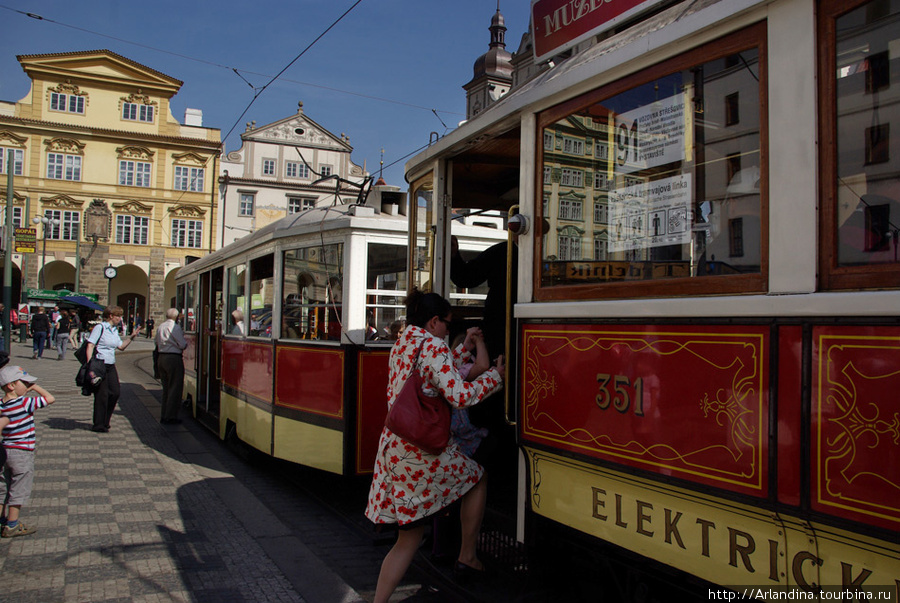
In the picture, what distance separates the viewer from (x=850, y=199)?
1.92 metres

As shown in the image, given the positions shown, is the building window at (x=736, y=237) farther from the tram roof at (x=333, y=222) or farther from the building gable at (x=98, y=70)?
the building gable at (x=98, y=70)

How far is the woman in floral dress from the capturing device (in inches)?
127

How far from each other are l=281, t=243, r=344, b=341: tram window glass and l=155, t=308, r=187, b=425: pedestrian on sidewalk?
13.2 ft

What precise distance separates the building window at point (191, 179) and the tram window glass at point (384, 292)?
3834 cm

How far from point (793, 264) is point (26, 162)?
43813 mm

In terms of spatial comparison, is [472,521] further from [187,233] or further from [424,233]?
[187,233]

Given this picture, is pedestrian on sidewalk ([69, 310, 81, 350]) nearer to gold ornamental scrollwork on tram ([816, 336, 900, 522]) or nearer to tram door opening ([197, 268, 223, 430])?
tram door opening ([197, 268, 223, 430])

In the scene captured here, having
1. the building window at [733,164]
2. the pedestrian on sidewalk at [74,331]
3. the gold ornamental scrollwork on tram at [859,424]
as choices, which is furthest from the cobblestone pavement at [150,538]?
the pedestrian on sidewalk at [74,331]

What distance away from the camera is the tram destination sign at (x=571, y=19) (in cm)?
290

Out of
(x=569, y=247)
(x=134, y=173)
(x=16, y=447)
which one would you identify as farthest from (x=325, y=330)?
(x=134, y=173)

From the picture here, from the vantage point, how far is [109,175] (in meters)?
39.2

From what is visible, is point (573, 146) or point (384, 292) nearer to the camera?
point (573, 146)

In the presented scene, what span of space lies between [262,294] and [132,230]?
36.7 m

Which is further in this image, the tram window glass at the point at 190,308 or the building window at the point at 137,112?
the building window at the point at 137,112
